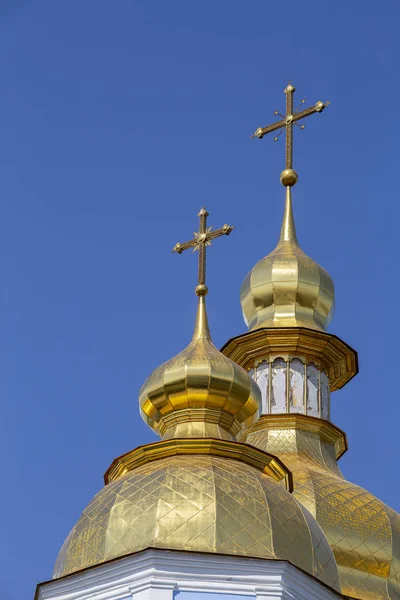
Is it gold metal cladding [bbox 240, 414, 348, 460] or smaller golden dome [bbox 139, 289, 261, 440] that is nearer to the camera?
smaller golden dome [bbox 139, 289, 261, 440]

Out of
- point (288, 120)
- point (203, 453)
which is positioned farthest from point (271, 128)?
point (203, 453)

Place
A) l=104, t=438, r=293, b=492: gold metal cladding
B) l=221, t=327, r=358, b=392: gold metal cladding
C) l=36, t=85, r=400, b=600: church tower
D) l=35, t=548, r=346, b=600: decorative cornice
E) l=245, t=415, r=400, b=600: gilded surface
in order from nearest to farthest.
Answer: l=35, t=548, r=346, b=600: decorative cornice
l=36, t=85, r=400, b=600: church tower
l=104, t=438, r=293, b=492: gold metal cladding
l=245, t=415, r=400, b=600: gilded surface
l=221, t=327, r=358, b=392: gold metal cladding

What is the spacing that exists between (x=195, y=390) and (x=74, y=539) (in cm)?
243

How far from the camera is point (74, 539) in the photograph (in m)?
22.0

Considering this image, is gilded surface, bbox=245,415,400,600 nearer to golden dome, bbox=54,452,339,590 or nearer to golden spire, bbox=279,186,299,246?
golden spire, bbox=279,186,299,246

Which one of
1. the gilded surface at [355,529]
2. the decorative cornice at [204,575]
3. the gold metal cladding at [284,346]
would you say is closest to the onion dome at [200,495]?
the decorative cornice at [204,575]

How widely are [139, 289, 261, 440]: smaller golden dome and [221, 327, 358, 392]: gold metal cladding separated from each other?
600 cm

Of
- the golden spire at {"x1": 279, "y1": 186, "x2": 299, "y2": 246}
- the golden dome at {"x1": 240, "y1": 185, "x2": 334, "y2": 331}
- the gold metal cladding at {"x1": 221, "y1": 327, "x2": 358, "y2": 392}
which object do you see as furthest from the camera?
the golden spire at {"x1": 279, "y1": 186, "x2": 299, "y2": 246}

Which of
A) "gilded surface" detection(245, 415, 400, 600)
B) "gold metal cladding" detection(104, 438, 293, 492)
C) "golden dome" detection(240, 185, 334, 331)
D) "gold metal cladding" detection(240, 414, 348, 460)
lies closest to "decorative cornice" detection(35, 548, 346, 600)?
"gold metal cladding" detection(104, 438, 293, 492)

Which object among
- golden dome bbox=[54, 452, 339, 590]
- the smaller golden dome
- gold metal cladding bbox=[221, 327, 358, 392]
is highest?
gold metal cladding bbox=[221, 327, 358, 392]

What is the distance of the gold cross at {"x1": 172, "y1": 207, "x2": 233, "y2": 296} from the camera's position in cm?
2504

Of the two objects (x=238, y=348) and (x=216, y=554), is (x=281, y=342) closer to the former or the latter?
(x=238, y=348)

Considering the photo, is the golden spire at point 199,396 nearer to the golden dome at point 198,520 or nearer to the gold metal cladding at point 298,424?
the golden dome at point 198,520

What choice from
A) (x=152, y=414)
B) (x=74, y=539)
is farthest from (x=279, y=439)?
(x=74, y=539)
